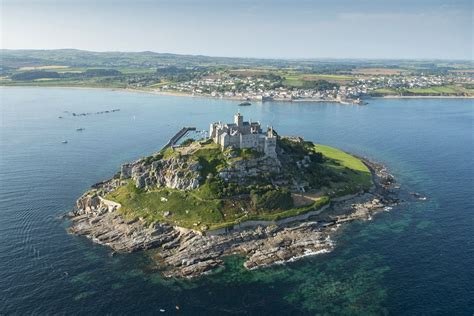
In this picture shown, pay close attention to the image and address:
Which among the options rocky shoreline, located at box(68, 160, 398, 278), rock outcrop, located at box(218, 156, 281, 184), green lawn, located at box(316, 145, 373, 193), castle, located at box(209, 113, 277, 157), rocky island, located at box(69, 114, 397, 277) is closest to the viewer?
rocky shoreline, located at box(68, 160, 398, 278)

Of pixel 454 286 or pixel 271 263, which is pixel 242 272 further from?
pixel 454 286

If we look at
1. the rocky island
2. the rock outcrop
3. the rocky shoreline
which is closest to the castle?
the rocky island

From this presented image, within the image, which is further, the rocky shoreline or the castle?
the castle

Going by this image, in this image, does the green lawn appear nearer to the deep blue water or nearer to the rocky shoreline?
the deep blue water

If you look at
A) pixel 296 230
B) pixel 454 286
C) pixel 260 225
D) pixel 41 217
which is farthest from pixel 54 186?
pixel 454 286

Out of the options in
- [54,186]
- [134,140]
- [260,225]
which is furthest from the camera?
[134,140]

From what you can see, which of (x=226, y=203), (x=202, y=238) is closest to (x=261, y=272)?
(x=202, y=238)
